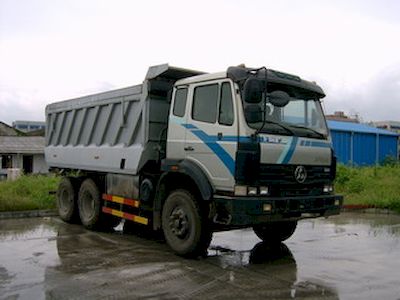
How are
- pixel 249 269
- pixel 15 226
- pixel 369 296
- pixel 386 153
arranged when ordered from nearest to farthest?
pixel 369 296 < pixel 249 269 < pixel 15 226 < pixel 386 153

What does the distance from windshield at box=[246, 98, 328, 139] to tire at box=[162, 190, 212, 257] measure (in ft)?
5.12

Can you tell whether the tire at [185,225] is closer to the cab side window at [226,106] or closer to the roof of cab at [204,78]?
the cab side window at [226,106]

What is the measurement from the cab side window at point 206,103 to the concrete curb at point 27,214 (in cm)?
673

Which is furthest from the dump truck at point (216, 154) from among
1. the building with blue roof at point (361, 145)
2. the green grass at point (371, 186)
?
the building with blue roof at point (361, 145)

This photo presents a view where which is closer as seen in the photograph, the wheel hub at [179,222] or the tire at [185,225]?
the tire at [185,225]

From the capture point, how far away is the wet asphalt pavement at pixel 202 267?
19.3 ft

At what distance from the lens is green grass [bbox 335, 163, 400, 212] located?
14164mm

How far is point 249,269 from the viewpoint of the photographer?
7051 millimetres

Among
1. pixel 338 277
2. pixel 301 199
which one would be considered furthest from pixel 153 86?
pixel 338 277

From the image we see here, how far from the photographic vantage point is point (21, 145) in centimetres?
3691

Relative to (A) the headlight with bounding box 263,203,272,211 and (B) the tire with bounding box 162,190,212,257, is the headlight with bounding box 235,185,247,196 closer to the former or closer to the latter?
(A) the headlight with bounding box 263,203,272,211

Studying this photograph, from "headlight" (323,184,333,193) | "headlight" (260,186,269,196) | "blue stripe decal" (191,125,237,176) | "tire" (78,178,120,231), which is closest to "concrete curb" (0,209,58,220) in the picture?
"tire" (78,178,120,231)

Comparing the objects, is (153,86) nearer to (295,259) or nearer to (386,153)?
(295,259)

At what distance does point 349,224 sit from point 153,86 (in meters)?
5.95
